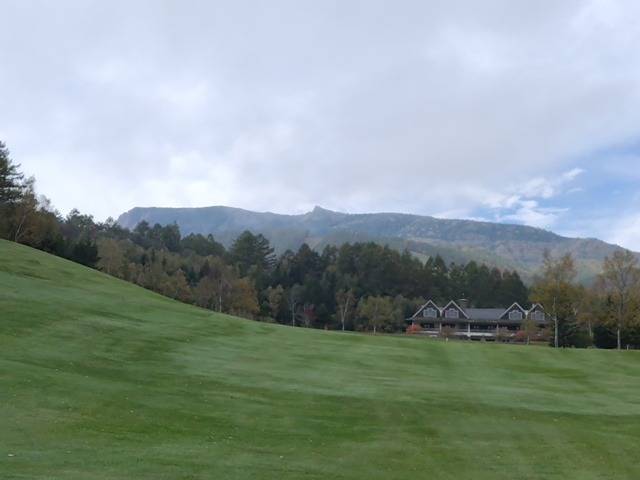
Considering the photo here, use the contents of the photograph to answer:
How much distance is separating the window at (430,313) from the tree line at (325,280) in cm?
370

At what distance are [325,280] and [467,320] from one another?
112ft

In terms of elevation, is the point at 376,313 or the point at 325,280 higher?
the point at 325,280

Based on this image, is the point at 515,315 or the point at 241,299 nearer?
the point at 241,299

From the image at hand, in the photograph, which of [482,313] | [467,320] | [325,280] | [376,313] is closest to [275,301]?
[376,313]

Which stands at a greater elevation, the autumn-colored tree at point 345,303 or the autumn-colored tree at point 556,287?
the autumn-colored tree at point 556,287

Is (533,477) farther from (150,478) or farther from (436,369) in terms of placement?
(436,369)

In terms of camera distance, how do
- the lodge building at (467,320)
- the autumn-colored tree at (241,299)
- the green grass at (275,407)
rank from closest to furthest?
the green grass at (275,407), the autumn-colored tree at (241,299), the lodge building at (467,320)

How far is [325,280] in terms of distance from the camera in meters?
146

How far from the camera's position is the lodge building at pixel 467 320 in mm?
135500

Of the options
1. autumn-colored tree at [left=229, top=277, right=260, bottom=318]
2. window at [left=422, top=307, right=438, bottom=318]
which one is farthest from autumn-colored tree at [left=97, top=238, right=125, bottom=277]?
window at [left=422, top=307, right=438, bottom=318]

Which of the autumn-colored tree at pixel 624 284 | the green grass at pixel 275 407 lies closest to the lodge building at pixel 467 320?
the autumn-colored tree at pixel 624 284

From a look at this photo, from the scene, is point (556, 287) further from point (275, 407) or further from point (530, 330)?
point (275, 407)

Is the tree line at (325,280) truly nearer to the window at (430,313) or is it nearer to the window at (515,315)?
the window at (430,313)

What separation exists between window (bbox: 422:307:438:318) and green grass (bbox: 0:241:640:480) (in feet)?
331
